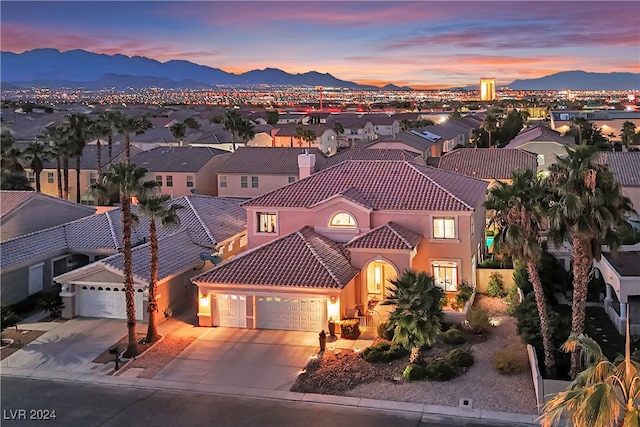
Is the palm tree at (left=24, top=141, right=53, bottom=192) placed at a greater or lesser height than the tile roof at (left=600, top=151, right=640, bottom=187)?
greater

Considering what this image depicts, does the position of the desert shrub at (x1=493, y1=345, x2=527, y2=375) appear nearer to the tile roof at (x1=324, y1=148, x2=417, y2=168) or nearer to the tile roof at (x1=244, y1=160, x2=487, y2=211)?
the tile roof at (x1=244, y1=160, x2=487, y2=211)

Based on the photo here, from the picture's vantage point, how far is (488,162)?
5734 cm

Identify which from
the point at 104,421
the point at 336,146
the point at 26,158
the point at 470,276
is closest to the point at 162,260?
the point at 104,421

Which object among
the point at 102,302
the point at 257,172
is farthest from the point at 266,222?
the point at 257,172

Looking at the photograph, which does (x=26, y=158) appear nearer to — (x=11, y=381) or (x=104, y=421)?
(x=11, y=381)

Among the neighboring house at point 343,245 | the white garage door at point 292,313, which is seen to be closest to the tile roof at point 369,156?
the neighboring house at point 343,245

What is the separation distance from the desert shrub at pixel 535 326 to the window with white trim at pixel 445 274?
720cm

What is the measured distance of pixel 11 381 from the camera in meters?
23.1

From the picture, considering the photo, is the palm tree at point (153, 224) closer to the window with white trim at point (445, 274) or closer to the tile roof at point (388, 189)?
the tile roof at point (388, 189)

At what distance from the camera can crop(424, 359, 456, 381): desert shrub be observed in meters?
22.0

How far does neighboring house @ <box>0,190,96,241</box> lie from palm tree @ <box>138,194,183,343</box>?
13.6m

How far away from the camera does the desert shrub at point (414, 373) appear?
2211 cm

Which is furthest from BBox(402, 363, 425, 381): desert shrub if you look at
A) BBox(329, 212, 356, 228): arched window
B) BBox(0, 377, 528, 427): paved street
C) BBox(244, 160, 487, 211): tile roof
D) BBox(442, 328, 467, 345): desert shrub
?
BBox(329, 212, 356, 228): arched window

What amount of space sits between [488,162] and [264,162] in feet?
64.8
